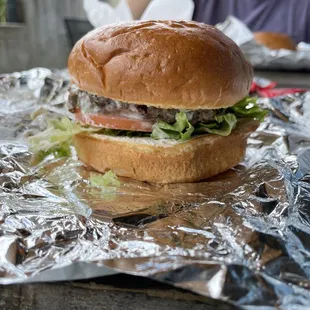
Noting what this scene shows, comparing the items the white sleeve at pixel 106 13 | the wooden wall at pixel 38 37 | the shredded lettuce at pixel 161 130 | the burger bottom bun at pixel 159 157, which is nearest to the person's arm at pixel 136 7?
the wooden wall at pixel 38 37

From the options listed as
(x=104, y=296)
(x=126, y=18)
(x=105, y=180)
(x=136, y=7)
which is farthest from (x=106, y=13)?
(x=104, y=296)

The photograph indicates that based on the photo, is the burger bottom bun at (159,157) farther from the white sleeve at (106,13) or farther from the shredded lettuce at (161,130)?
the white sleeve at (106,13)

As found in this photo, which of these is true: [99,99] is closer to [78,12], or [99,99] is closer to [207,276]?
[207,276]

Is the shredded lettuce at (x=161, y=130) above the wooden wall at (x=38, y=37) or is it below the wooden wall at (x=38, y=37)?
above

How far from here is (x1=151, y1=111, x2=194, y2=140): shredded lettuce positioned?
124cm

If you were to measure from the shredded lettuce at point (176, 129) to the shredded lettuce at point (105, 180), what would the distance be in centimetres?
15

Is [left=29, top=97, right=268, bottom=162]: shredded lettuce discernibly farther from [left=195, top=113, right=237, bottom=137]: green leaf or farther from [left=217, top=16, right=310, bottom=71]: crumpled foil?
[left=217, top=16, right=310, bottom=71]: crumpled foil

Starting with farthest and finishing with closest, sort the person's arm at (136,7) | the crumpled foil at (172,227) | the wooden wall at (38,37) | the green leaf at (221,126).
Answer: the person's arm at (136,7), the wooden wall at (38,37), the green leaf at (221,126), the crumpled foil at (172,227)

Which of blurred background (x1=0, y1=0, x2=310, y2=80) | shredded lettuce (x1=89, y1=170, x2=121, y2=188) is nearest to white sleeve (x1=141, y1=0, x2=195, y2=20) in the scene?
blurred background (x1=0, y1=0, x2=310, y2=80)

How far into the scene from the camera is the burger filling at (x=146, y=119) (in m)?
1.26

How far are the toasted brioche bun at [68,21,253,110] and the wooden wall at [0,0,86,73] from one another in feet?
6.84

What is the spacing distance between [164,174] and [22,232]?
0.47 meters

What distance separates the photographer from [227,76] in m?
1.25

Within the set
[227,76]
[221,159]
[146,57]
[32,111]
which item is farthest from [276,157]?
[32,111]
